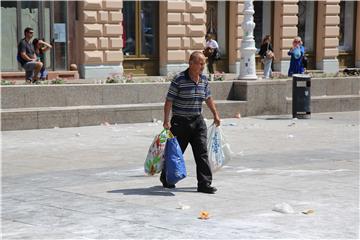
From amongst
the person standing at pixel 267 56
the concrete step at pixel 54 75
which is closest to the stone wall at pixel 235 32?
the person standing at pixel 267 56

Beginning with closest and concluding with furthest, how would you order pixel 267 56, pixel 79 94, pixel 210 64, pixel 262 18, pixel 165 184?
pixel 165 184, pixel 79 94, pixel 267 56, pixel 210 64, pixel 262 18

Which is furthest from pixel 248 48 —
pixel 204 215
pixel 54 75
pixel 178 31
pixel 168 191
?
pixel 204 215

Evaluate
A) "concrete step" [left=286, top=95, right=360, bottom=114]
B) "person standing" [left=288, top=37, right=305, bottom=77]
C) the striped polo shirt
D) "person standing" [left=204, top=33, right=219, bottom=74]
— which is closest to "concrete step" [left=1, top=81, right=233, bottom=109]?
"concrete step" [left=286, top=95, right=360, bottom=114]

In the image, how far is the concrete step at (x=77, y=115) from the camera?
16.7 m

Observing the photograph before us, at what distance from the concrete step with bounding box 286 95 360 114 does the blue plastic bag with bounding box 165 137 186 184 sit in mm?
11991

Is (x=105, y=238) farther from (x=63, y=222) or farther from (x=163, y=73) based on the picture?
(x=163, y=73)

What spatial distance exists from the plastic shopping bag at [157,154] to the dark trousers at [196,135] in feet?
0.39

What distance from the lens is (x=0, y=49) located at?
26.0m

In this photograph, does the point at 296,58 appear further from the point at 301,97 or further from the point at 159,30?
the point at 159,30

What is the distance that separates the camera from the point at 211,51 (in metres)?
29.2

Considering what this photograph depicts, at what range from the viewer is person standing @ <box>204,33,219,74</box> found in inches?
1150

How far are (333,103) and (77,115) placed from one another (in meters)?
7.95

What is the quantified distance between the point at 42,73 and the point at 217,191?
12202 mm

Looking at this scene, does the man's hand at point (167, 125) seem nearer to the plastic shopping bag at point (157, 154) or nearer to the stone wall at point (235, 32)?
the plastic shopping bag at point (157, 154)
